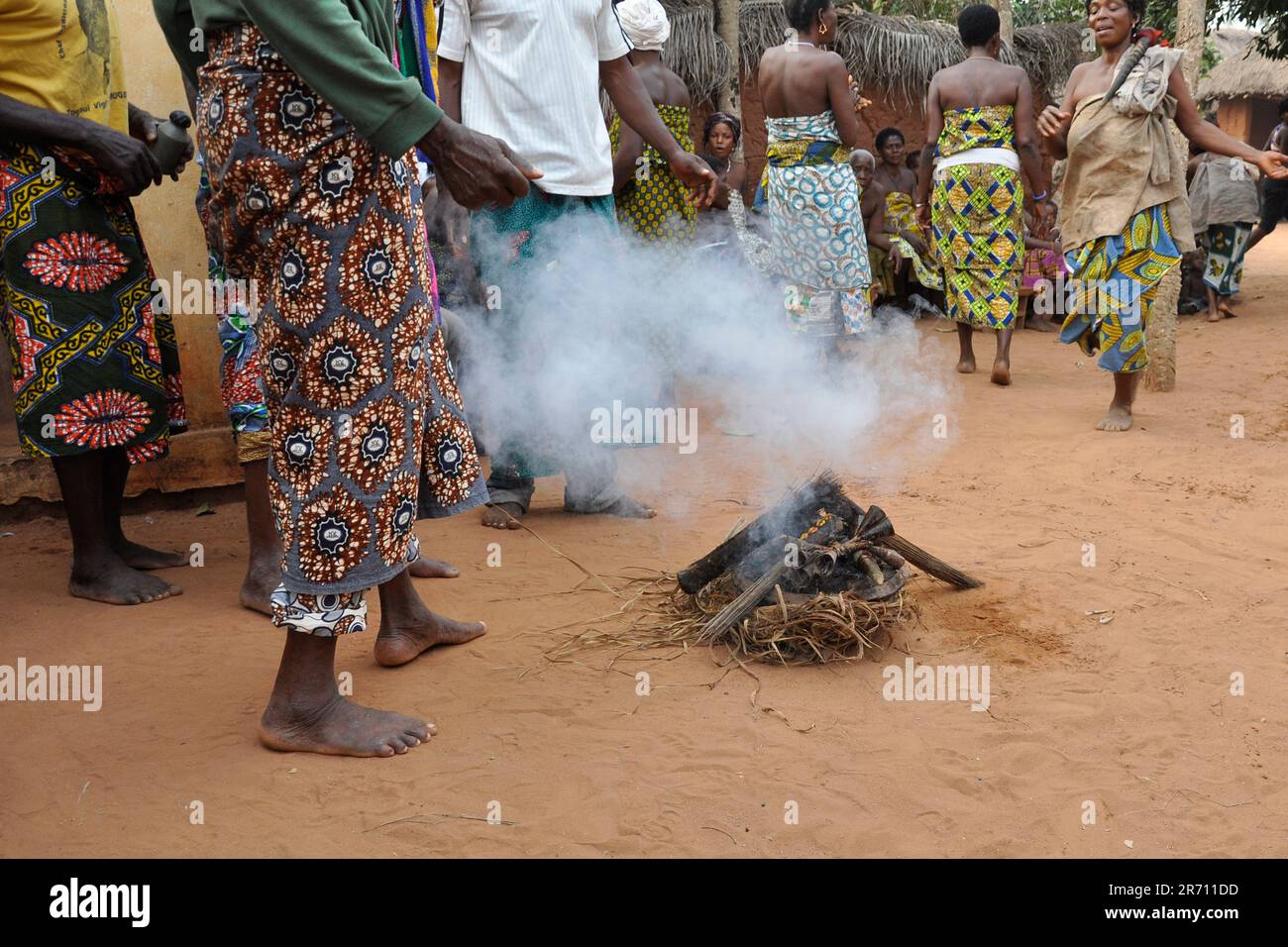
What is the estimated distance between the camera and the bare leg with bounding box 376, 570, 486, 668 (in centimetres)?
295

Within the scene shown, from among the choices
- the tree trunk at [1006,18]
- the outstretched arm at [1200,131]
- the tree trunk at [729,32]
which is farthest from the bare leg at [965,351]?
the tree trunk at [1006,18]

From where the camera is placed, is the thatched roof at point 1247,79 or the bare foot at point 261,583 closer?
the bare foot at point 261,583

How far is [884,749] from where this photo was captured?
2.47 meters

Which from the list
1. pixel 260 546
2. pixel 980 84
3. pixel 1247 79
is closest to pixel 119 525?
pixel 260 546

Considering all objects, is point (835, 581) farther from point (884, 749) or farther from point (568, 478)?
point (568, 478)

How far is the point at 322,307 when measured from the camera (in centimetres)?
228

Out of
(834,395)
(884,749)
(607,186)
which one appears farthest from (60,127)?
(834,395)

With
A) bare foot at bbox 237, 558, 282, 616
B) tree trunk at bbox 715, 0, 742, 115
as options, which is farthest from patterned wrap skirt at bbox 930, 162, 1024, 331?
bare foot at bbox 237, 558, 282, 616

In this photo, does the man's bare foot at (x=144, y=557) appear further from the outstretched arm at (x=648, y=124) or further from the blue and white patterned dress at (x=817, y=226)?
the blue and white patterned dress at (x=817, y=226)

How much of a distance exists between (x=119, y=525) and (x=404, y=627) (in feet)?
4.73

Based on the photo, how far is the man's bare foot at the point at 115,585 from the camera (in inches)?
138

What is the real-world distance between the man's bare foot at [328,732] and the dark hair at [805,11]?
184 inches

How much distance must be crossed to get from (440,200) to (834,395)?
2.13m

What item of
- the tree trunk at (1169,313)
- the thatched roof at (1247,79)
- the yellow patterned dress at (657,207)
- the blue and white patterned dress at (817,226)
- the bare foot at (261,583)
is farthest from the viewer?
the thatched roof at (1247,79)
